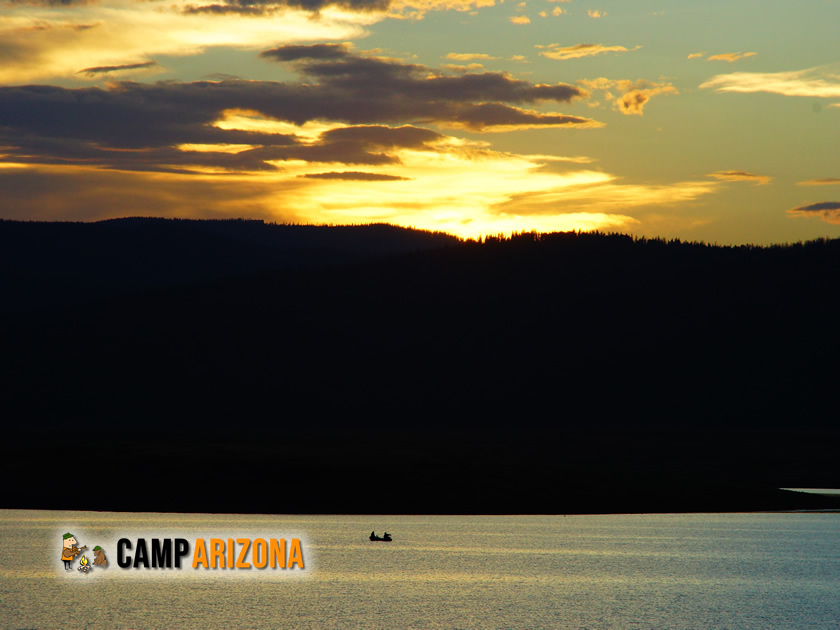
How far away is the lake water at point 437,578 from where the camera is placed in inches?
1645

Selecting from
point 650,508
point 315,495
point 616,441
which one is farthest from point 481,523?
point 616,441

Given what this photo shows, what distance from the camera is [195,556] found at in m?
55.0

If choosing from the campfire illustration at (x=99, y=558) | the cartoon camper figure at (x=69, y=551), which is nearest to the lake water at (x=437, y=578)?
the campfire illustration at (x=99, y=558)

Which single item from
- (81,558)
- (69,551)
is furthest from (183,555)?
(69,551)

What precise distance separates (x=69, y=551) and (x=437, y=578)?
18404 mm

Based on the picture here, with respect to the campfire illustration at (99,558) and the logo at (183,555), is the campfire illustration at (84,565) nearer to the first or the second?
the logo at (183,555)

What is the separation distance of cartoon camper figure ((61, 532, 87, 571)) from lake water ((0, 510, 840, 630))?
57cm

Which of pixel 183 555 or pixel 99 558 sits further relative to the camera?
pixel 183 555

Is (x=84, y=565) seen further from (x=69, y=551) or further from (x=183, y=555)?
(x=183, y=555)

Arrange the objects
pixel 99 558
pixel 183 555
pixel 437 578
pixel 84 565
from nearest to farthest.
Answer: pixel 437 578, pixel 84 565, pixel 99 558, pixel 183 555

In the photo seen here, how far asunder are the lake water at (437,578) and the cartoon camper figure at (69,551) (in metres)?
0.57

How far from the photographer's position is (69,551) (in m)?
52.4

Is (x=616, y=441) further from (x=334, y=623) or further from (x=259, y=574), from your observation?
(x=334, y=623)

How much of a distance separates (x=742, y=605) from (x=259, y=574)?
78.5 feet
